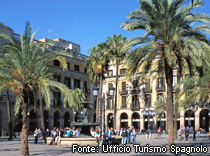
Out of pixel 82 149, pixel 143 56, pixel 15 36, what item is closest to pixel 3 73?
pixel 82 149

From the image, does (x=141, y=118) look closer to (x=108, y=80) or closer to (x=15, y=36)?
(x=108, y=80)

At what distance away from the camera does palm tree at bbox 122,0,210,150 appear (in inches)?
744

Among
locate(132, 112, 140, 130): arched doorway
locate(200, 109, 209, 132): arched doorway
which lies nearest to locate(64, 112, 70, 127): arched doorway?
locate(132, 112, 140, 130): arched doorway

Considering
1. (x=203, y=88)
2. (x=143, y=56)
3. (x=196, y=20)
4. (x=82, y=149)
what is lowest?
(x=82, y=149)

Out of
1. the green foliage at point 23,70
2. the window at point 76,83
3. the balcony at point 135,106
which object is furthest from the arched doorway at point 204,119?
the green foliage at point 23,70

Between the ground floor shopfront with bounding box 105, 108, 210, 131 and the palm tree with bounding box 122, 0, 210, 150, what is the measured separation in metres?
33.5

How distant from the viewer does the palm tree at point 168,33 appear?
18.9 meters

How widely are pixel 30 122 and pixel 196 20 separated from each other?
4140cm

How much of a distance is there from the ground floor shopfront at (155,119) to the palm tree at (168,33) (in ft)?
110

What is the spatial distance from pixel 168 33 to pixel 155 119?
4623cm

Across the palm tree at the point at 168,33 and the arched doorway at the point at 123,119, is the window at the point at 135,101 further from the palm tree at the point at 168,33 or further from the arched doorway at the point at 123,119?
the palm tree at the point at 168,33

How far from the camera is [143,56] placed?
2047 centimetres

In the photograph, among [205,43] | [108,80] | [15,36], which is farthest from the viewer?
[108,80]

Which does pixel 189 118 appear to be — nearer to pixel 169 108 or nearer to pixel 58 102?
pixel 58 102
